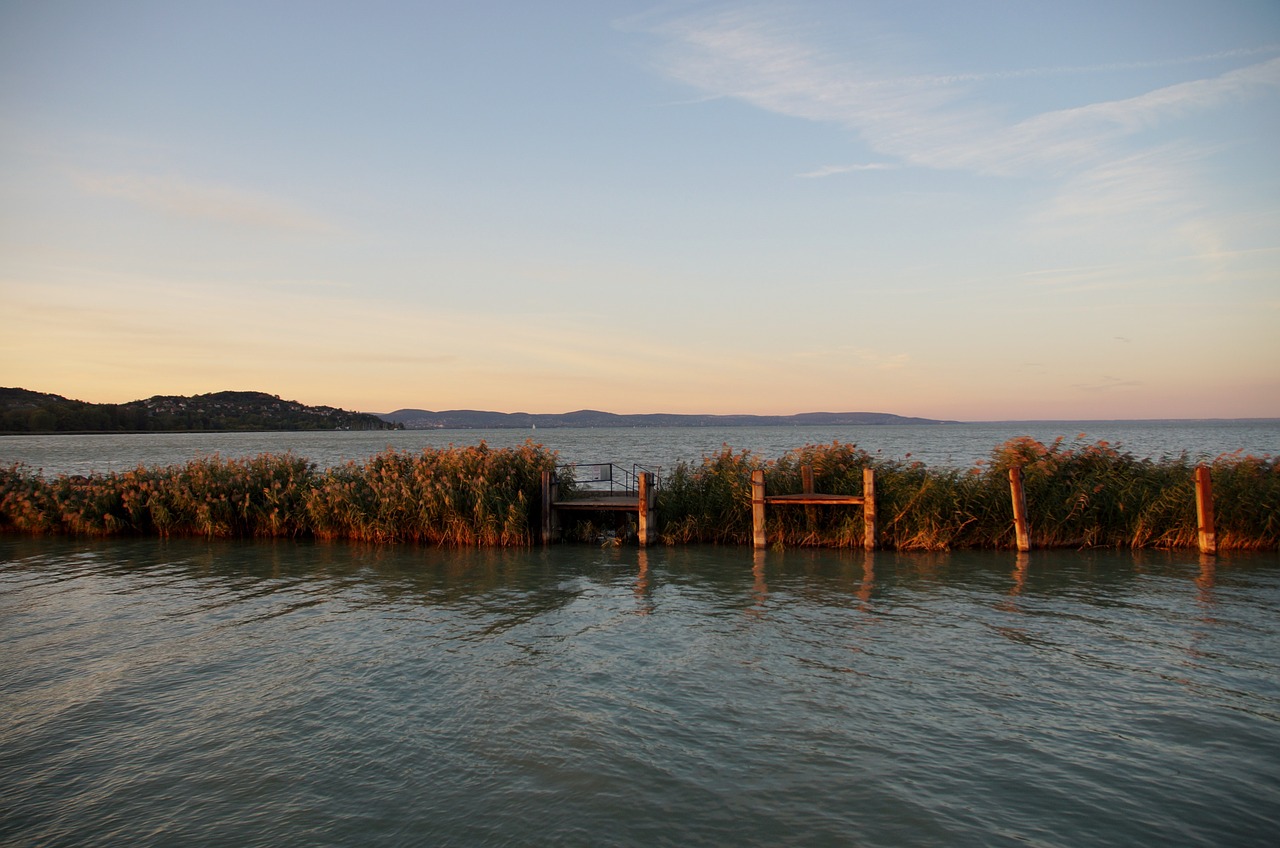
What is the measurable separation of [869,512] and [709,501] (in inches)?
167

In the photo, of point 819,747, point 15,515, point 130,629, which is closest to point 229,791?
point 819,747

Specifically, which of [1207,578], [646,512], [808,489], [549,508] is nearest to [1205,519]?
[1207,578]

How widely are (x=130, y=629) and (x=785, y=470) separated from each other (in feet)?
50.7

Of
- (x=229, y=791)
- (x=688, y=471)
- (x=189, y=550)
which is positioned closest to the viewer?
(x=229, y=791)

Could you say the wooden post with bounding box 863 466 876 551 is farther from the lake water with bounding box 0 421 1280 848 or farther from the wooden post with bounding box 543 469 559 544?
the wooden post with bounding box 543 469 559 544

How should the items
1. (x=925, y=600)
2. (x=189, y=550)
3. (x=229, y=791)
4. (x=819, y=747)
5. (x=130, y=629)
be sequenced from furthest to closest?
1. (x=189, y=550)
2. (x=925, y=600)
3. (x=130, y=629)
4. (x=819, y=747)
5. (x=229, y=791)

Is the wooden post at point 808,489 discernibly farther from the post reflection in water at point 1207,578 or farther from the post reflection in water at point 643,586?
the post reflection in water at point 1207,578

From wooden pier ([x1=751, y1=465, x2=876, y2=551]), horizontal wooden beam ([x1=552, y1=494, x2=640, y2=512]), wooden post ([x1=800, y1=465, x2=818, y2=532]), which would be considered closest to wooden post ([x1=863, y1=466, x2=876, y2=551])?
wooden pier ([x1=751, y1=465, x2=876, y2=551])

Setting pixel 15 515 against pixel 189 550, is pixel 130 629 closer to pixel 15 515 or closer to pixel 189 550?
pixel 189 550

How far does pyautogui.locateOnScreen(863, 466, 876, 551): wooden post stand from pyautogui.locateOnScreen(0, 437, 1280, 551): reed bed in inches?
16.9

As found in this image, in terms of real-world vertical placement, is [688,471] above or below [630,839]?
above

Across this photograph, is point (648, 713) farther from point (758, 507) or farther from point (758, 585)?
point (758, 507)

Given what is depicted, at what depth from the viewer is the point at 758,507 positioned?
2062 centimetres

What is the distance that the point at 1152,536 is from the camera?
65.4 feet
